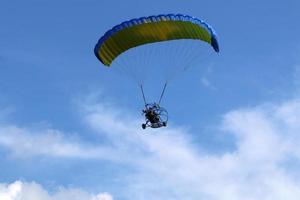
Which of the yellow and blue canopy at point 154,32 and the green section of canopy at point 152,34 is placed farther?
the green section of canopy at point 152,34

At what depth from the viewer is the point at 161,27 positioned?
178ft

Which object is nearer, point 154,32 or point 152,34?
point 154,32

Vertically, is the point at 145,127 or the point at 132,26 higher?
the point at 132,26

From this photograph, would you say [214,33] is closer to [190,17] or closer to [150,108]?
[190,17]

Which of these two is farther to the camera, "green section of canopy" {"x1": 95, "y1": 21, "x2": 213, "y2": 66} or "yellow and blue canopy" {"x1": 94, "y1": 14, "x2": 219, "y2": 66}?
"green section of canopy" {"x1": 95, "y1": 21, "x2": 213, "y2": 66}

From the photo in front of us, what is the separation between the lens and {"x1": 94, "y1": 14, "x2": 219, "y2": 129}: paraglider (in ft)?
176

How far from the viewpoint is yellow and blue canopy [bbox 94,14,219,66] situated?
175ft

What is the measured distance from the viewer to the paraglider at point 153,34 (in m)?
53.5

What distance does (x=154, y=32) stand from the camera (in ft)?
179

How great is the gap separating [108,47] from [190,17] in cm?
573

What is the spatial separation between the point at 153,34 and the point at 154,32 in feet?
0.73

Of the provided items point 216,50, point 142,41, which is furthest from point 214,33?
point 142,41

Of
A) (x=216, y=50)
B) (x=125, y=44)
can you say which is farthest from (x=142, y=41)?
(x=216, y=50)

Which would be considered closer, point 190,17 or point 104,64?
point 190,17
